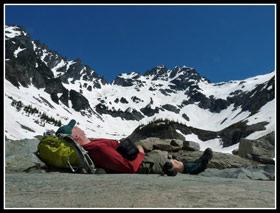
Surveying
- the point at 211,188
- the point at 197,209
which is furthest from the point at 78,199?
the point at 211,188

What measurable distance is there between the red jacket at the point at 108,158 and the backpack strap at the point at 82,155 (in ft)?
0.74

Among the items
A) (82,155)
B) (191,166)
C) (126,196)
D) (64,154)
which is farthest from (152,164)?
(126,196)

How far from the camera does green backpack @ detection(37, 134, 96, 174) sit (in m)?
6.31

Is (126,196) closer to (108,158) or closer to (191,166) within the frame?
(108,158)

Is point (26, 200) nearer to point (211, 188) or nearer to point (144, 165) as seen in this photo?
point (211, 188)

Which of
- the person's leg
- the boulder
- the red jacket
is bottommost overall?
the boulder

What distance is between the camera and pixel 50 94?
520 feet

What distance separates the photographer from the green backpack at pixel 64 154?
6.31 meters

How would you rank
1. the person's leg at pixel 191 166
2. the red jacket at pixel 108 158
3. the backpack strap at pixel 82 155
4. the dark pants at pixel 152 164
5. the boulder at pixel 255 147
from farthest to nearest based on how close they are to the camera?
the boulder at pixel 255 147, the person's leg at pixel 191 166, the dark pants at pixel 152 164, the red jacket at pixel 108 158, the backpack strap at pixel 82 155

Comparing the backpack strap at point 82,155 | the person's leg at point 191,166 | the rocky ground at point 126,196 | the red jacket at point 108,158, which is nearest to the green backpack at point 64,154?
the backpack strap at point 82,155

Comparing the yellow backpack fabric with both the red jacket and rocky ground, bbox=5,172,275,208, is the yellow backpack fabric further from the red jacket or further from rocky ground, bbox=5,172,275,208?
rocky ground, bbox=5,172,275,208

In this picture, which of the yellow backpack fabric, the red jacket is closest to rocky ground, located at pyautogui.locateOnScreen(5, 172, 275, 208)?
the red jacket

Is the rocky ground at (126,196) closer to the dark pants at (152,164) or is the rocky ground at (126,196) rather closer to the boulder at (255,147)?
the dark pants at (152,164)

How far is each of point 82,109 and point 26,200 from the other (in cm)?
17364
